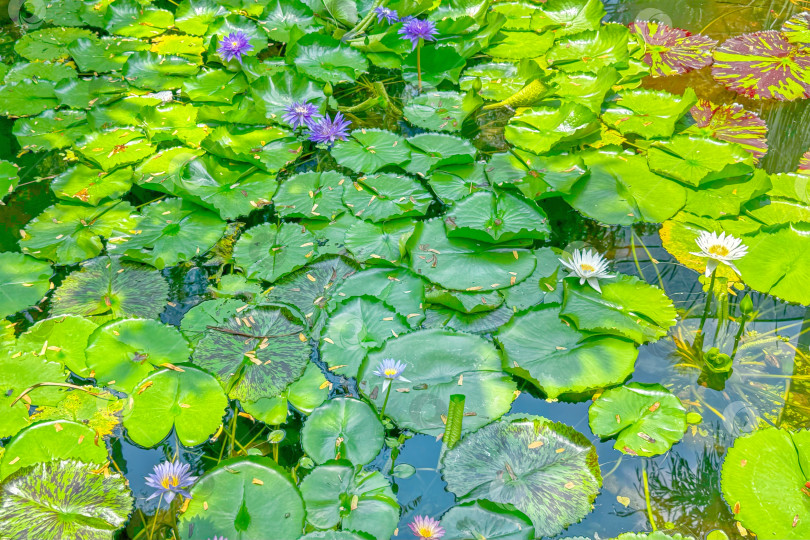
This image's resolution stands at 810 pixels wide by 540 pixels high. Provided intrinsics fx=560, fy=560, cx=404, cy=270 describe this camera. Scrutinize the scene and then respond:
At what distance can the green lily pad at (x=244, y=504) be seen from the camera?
133 cm

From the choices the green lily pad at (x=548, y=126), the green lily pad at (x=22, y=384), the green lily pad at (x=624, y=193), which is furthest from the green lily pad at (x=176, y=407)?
the green lily pad at (x=548, y=126)

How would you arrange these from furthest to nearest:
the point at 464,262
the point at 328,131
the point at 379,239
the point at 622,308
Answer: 1. the point at 328,131
2. the point at 379,239
3. the point at 464,262
4. the point at 622,308

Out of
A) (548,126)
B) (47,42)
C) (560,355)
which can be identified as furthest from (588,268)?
(47,42)

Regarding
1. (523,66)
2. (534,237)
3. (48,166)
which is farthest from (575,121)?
(48,166)

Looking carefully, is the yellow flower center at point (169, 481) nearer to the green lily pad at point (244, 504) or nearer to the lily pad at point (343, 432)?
the green lily pad at point (244, 504)

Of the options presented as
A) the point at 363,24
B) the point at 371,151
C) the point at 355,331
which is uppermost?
the point at 363,24

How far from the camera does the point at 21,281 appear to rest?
2.01m

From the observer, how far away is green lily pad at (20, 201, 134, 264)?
83.0 inches

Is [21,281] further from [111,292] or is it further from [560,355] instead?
[560,355]

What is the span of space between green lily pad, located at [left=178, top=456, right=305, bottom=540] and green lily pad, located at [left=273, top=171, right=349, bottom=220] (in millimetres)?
1017

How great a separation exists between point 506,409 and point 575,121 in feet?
A: 4.73

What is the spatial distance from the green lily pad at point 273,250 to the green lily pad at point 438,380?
0.52 metres

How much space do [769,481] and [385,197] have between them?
4.92ft

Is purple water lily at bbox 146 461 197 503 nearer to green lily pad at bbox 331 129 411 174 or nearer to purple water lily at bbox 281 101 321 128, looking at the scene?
green lily pad at bbox 331 129 411 174
